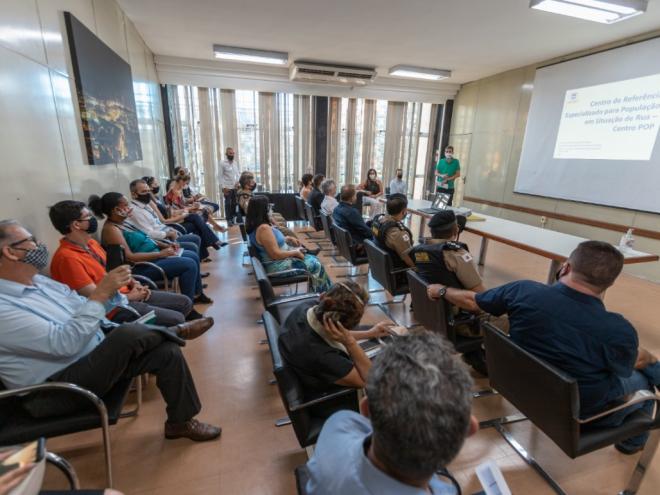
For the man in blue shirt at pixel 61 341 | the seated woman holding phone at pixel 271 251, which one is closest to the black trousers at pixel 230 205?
the seated woman holding phone at pixel 271 251

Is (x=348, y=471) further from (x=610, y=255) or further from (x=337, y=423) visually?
(x=610, y=255)

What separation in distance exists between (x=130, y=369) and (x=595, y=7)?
5.14m

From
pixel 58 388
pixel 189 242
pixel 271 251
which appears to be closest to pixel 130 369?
pixel 58 388

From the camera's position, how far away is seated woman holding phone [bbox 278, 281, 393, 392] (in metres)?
1.23

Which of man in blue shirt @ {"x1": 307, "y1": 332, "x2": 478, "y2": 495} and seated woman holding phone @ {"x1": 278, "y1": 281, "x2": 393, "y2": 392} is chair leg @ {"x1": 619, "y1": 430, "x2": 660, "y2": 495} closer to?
seated woman holding phone @ {"x1": 278, "y1": 281, "x2": 393, "y2": 392}

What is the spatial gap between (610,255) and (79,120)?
11.6 ft

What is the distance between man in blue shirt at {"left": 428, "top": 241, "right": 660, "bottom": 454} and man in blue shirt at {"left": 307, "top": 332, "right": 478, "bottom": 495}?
87 centimetres

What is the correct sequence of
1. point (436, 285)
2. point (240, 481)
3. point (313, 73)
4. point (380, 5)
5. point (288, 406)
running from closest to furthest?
point (288, 406), point (240, 481), point (436, 285), point (380, 5), point (313, 73)

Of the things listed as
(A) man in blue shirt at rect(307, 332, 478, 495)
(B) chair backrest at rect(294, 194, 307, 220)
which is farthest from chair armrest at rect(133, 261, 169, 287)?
(B) chair backrest at rect(294, 194, 307, 220)

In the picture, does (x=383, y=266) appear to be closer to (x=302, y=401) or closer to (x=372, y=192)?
(x=302, y=401)

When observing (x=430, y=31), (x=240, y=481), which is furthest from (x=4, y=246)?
(x=430, y=31)

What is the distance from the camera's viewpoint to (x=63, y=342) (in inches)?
50.6

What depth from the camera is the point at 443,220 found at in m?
2.17

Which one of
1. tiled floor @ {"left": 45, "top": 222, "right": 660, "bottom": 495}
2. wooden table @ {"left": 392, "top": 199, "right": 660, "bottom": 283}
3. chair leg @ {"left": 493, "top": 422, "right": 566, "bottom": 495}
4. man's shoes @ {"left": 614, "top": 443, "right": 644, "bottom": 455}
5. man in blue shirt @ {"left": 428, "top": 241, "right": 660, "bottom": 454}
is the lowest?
tiled floor @ {"left": 45, "top": 222, "right": 660, "bottom": 495}
